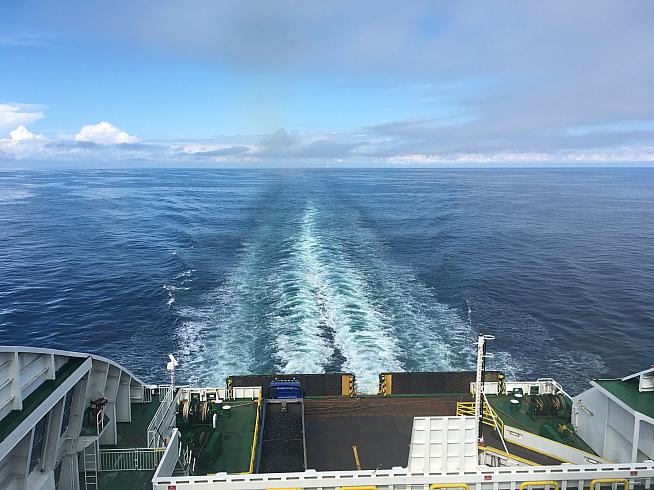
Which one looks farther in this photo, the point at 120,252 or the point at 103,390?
the point at 120,252

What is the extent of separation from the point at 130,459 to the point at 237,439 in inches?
164

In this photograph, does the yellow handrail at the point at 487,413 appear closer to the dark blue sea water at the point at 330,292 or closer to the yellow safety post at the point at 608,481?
the yellow safety post at the point at 608,481

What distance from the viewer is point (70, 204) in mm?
105438

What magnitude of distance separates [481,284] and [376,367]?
22847mm

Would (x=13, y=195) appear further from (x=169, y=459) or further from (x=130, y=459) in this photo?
(x=169, y=459)

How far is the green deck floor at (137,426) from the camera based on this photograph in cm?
1580

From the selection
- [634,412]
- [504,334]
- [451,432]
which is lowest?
[504,334]

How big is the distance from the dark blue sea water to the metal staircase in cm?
1522

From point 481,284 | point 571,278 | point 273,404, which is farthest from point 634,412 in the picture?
point 571,278

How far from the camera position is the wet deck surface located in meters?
17.6

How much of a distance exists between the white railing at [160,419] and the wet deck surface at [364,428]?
5.35 meters

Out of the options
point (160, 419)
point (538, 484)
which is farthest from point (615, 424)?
point (160, 419)

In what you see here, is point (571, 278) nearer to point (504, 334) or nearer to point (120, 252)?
point (504, 334)

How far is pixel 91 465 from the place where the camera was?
14.5 m
